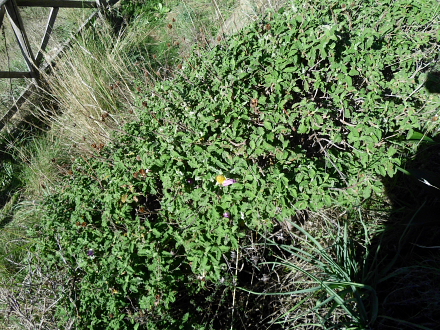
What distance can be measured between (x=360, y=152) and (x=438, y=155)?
98 centimetres

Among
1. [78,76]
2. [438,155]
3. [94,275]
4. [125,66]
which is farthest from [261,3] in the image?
[94,275]

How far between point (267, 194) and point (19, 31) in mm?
4312

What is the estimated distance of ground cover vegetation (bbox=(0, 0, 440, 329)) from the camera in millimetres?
2148

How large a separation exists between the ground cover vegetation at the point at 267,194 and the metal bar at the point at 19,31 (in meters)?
3.00

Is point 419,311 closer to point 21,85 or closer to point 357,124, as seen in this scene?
point 357,124

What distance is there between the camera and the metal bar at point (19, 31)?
479 cm

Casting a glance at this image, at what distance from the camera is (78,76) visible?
4.22 m

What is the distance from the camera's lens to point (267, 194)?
220 centimetres

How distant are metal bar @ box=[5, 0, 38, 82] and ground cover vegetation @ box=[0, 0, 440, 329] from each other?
300 cm

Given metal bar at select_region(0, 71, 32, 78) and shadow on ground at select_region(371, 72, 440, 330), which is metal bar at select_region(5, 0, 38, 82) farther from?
shadow on ground at select_region(371, 72, 440, 330)

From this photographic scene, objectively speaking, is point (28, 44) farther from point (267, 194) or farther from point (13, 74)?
point (267, 194)

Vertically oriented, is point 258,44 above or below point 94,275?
above

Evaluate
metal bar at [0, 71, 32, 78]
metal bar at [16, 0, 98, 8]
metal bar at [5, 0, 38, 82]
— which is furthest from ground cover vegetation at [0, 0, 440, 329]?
metal bar at [16, 0, 98, 8]

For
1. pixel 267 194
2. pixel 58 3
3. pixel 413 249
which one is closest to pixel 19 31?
pixel 58 3
